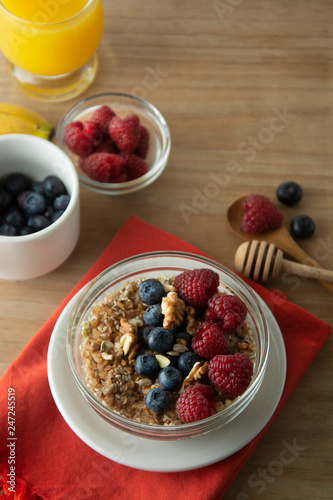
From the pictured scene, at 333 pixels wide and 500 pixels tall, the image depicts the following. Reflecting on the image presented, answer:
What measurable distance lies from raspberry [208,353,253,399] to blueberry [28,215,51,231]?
1.67 feet

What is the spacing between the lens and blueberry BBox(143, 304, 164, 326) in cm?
112

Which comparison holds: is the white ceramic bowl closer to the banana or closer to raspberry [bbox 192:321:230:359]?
the banana

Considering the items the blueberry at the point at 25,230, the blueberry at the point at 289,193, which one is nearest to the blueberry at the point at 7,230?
the blueberry at the point at 25,230

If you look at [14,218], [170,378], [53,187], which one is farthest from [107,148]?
[170,378]

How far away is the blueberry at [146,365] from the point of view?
108 cm

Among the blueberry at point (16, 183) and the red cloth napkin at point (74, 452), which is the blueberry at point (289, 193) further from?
the blueberry at point (16, 183)

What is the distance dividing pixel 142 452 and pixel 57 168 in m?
0.67

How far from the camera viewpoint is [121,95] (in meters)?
1.51

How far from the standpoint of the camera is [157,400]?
1.04 m

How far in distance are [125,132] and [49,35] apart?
30 cm

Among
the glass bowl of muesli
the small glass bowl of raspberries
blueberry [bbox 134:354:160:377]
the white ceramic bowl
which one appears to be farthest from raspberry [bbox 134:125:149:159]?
blueberry [bbox 134:354:160:377]

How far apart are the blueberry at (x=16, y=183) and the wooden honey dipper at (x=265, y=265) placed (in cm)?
55

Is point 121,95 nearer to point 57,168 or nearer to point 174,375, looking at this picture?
point 57,168

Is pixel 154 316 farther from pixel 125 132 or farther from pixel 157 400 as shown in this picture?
pixel 125 132
